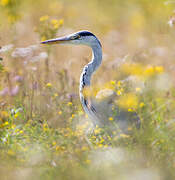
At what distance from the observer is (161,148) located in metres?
2.93

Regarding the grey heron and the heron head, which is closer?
the grey heron

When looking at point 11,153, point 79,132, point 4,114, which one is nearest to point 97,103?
point 79,132

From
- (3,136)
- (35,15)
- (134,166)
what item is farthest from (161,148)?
(35,15)

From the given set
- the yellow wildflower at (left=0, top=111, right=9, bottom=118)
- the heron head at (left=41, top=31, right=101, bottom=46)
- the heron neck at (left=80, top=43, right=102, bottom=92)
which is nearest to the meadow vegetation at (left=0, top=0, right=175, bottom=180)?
the yellow wildflower at (left=0, top=111, right=9, bottom=118)

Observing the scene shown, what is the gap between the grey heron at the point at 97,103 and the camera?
339 cm

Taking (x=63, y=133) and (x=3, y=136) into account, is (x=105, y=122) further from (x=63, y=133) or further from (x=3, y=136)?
(x=3, y=136)

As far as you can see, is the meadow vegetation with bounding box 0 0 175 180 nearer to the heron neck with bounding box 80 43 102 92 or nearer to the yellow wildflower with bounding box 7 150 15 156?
the yellow wildflower with bounding box 7 150 15 156

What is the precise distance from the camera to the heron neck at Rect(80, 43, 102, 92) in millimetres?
4012

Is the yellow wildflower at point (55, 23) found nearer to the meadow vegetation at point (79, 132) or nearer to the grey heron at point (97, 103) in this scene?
the meadow vegetation at point (79, 132)

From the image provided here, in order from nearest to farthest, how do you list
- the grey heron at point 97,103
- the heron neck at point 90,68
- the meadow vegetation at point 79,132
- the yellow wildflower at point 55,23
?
the meadow vegetation at point 79,132 < the grey heron at point 97,103 < the heron neck at point 90,68 < the yellow wildflower at point 55,23

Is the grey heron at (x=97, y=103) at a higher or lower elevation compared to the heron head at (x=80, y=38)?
lower

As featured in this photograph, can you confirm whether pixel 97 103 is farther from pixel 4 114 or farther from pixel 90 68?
pixel 4 114

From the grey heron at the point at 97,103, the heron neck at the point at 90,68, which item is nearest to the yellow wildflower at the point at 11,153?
the grey heron at the point at 97,103

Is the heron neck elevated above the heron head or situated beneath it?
situated beneath
